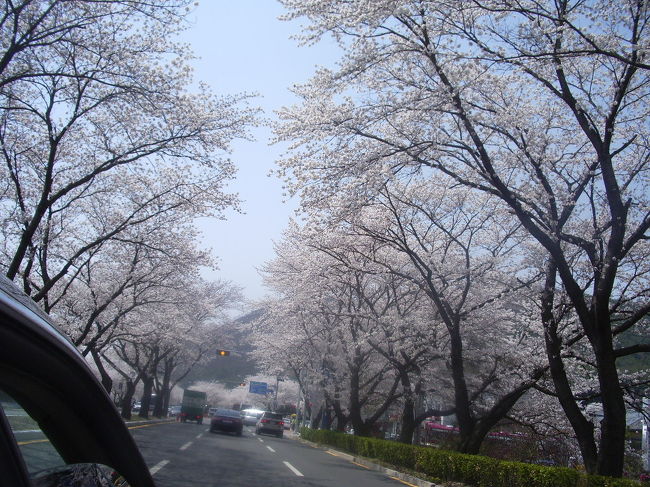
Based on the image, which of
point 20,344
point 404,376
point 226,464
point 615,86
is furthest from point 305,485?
point 404,376

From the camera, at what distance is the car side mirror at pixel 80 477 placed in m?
1.27

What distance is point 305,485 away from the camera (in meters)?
11.8

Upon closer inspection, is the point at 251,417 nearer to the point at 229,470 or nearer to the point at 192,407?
the point at 192,407

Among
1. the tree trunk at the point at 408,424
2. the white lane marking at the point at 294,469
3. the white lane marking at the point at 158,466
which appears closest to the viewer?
the white lane marking at the point at 158,466

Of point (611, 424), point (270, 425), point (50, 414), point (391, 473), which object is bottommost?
point (391, 473)

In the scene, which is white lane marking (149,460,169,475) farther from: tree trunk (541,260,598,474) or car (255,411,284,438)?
car (255,411,284,438)

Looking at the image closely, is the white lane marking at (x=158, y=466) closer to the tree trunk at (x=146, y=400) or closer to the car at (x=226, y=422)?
the car at (x=226, y=422)

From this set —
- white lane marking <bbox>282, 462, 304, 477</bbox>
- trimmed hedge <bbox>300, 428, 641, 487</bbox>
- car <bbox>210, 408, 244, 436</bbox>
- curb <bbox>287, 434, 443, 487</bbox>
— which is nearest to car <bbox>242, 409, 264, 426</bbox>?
car <bbox>210, 408, 244, 436</bbox>

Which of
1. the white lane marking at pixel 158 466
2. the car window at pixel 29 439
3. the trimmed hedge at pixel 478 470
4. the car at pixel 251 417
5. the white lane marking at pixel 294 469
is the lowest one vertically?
the white lane marking at pixel 158 466

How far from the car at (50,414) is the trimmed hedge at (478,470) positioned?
1098 centimetres

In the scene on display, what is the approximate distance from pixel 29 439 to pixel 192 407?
4896 centimetres

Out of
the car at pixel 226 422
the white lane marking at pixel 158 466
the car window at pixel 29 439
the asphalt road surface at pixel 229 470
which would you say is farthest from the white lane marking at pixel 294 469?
the car at pixel 226 422

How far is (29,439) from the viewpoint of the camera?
4.15 ft

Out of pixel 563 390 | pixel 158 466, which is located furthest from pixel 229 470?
pixel 563 390
